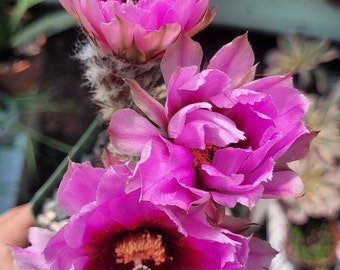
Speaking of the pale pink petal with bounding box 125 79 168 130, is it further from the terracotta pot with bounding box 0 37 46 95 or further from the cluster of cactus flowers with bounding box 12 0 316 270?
the terracotta pot with bounding box 0 37 46 95

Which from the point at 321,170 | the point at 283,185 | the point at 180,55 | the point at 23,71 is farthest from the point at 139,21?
the point at 23,71

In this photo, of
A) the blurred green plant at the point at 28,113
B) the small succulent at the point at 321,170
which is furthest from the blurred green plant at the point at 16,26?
the small succulent at the point at 321,170

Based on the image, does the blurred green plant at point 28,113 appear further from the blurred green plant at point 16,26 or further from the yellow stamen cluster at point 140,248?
the yellow stamen cluster at point 140,248

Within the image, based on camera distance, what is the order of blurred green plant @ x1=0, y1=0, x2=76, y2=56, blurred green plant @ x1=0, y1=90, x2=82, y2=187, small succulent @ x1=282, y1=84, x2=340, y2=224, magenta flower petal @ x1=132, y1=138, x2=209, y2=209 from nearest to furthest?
magenta flower petal @ x1=132, y1=138, x2=209, y2=209
small succulent @ x1=282, y1=84, x2=340, y2=224
blurred green plant @ x1=0, y1=90, x2=82, y2=187
blurred green plant @ x1=0, y1=0, x2=76, y2=56

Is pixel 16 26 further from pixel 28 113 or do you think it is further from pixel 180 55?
pixel 180 55

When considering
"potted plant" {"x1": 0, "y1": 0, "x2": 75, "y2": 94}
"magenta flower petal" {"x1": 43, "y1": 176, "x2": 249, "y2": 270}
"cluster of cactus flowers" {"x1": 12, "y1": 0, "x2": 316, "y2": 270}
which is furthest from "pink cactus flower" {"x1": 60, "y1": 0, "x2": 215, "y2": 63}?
"potted plant" {"x1": 0, "y1": 0, "x2": 75, "y2": 94}

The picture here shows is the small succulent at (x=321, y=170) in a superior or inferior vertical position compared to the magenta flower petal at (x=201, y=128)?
inferior
